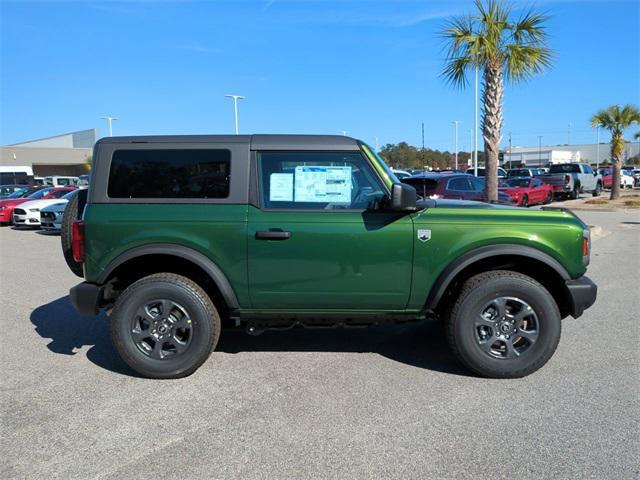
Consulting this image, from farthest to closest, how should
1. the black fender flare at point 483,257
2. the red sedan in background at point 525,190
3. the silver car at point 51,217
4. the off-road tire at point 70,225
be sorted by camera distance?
1. the red sedan in background at point 525,190
2. the silver car at point 51,217
3. the off-road tire at point 70,225
4. the black fender flare at point 483,257

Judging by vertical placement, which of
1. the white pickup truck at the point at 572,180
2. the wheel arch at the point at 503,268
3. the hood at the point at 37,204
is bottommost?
the wheel arch at the point at 503,268

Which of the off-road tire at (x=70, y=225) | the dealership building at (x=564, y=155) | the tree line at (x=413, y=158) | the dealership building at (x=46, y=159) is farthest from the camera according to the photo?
the dealership building at (x=564, y=155)

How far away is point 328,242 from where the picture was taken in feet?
13.3

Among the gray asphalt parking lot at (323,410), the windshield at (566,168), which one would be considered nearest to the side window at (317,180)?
the gray asphalt parking lot at (323,410)

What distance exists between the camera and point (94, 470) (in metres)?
2.98

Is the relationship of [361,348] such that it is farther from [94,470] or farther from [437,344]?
[94,470]

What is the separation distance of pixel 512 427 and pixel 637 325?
10.0ft

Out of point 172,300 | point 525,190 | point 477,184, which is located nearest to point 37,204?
point 477,184

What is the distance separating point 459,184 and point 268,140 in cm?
1089

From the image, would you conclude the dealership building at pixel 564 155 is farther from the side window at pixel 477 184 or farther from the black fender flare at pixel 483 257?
the black fender flare at pixel 483 257

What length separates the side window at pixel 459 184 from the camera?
14.0 m

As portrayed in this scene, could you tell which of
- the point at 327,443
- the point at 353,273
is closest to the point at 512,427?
the point at 327,443

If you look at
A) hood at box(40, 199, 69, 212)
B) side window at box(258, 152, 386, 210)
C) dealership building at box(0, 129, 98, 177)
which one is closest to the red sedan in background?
hood at box(40, 199, 69, 212)

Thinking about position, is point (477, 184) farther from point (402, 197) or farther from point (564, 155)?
point (564, 155)
